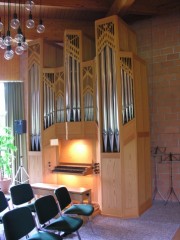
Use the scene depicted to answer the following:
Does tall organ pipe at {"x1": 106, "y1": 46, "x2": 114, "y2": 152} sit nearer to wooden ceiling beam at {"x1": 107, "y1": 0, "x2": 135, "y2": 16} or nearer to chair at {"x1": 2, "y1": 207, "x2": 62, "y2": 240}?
wooden ceiling beam at {"x1": 107, "y1": 0, "x2": 135, "y2": 16}

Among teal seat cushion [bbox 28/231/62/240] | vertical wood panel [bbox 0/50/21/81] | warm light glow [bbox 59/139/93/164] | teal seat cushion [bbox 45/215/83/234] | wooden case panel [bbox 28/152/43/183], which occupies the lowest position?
teal seat cushion [bbox 28/231/62/240]

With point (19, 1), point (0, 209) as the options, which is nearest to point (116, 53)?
point (19, 1)

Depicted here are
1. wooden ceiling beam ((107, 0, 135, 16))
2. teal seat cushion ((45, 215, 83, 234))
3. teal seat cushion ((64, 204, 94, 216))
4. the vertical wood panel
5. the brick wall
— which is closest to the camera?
teal seat cushion ((45, 215, 83, 234))

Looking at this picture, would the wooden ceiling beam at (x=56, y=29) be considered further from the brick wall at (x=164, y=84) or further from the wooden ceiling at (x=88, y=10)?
the brick wall at (x=164, y=84)

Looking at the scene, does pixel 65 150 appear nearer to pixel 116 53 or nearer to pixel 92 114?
pixel 92 114

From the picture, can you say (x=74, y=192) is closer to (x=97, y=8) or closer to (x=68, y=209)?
(x=68, y=209)

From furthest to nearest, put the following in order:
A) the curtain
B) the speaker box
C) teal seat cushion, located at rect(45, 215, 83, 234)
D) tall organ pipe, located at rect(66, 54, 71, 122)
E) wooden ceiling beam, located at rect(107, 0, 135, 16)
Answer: the curtain < the speaker box < tall organ pipe, located at rect(66, 54, 71, 122) < wooden ceiling beam, located at rect(107, 0, 135, 16) < teal seat cushion, located at rect(45, 215, 83, 234)

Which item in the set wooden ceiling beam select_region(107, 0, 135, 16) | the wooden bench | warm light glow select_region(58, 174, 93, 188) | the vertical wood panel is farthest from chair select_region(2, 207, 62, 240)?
the vertical wood panel

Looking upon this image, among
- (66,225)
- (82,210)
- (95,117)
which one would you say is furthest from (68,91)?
(66,225)

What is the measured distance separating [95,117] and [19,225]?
2.96 m

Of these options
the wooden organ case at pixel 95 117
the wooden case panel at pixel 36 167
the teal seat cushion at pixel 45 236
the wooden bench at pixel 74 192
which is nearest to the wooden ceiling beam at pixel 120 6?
the wooden organ case at pixel 95 117

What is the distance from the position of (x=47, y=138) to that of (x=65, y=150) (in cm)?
53

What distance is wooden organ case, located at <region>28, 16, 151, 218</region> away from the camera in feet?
17.7

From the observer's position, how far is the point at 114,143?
541 cm
